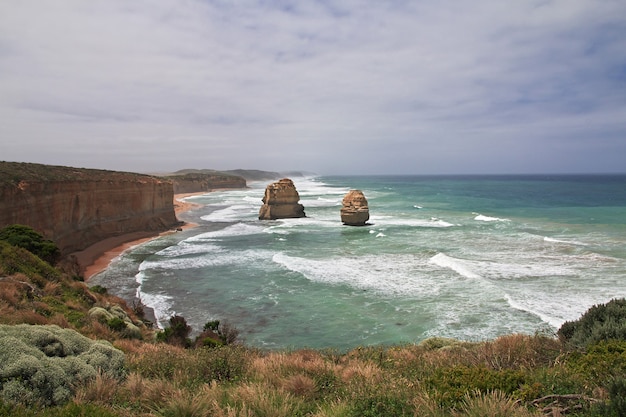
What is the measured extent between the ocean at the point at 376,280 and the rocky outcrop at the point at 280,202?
984cm

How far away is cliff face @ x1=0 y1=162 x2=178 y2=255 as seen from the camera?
80.9 feet

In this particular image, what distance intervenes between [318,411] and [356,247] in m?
26.1

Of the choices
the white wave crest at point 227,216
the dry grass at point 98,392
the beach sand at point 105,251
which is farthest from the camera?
the white wave crest at point 227,216

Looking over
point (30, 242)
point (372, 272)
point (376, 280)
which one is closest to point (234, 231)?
point (372, 272)

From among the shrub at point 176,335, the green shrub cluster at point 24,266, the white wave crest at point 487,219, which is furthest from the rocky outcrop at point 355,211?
the green shrub cluster at point 24,266

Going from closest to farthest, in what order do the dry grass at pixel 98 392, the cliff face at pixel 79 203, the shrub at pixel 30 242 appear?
the dry grass at pixel 98 392
the shrub at pixel 30 242
the cliff face at pixel 79 203

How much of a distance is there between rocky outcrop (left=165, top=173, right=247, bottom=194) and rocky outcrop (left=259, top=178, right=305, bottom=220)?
60.4m

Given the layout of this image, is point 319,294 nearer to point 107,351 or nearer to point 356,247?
point 356,247

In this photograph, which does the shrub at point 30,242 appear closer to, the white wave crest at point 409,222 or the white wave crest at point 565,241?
the white wave crest at point 409,222

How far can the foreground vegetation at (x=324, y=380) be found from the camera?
488 cm

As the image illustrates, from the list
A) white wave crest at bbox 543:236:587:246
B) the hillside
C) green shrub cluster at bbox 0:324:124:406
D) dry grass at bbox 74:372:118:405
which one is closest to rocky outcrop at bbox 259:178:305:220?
the hillside

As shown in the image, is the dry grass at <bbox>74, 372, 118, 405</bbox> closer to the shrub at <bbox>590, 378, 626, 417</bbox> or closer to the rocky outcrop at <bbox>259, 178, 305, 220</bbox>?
the shrub at <bbox>590, 378, 626, 417</bbox>

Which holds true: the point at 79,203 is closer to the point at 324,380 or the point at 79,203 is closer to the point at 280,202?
the point at 280,202

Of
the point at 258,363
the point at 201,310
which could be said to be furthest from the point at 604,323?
the point at 201,310
